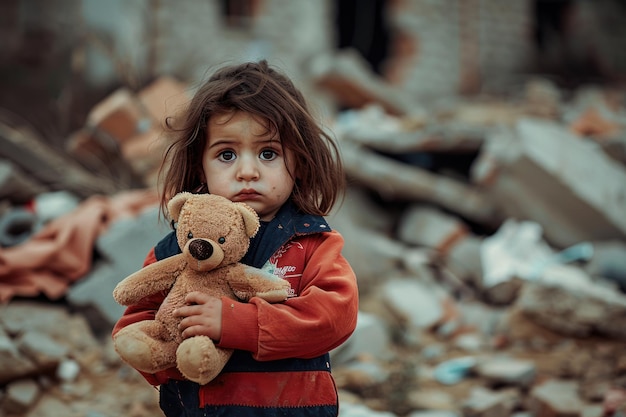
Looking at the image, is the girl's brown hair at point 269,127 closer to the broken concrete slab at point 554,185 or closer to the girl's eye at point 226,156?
the girl's eye at point 226,156

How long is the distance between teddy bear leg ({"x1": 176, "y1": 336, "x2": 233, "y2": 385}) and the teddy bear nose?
0.19m

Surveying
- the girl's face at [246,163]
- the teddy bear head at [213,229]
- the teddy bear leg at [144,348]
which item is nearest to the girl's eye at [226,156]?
the girl's face at [246,163]

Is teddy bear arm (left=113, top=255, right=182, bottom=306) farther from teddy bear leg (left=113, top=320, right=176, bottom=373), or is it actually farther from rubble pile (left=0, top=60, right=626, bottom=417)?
rubble pile (left=0, top=60, right=626, bottom=417)

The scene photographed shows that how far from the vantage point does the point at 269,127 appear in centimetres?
165

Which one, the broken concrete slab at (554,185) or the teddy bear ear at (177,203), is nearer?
the teddy bear ear at (177,203)

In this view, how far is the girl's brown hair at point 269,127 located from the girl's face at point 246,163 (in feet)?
0.09

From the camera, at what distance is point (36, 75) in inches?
301

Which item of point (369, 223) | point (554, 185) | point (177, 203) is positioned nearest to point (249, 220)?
point (177, 203)

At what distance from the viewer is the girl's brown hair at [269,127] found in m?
1.66

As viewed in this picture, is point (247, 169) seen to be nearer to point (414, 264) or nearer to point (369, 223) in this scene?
point (414, 264)

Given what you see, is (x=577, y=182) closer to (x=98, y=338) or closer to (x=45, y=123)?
(x=98, y=338)

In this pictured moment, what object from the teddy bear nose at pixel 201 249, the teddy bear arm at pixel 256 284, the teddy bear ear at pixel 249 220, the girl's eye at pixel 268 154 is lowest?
the teddy bear arm at pixel 256 284

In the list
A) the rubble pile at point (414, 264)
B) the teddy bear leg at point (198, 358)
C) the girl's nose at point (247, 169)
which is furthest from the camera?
the rubble pile at point (414, 264)

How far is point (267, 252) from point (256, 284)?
13 cm
